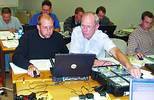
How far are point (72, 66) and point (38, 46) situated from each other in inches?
36.2

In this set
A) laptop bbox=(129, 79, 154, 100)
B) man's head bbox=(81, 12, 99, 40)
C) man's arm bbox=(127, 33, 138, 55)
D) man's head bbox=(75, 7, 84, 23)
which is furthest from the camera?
man's head bbox=(75, 7, 84, 23)

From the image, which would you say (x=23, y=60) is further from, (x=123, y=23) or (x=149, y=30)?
(x=123, y=23)

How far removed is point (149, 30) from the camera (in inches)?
147

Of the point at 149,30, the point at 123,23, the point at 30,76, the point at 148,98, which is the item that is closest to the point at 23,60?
the point at 30,76

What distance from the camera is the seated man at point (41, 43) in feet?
9.17

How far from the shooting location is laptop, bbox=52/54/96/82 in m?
2.17

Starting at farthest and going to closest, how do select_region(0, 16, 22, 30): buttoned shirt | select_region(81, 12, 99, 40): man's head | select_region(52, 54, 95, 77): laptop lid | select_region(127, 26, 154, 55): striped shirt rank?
select_region(0, 16, 22, 30): buttoned shirt < select_region(127, 26, 154, 55): striped shirt < select_region(81, 12, 99, 40): man's head < select_region(52, 54, 95, 77): laptop lid

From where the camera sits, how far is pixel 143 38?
363 cm

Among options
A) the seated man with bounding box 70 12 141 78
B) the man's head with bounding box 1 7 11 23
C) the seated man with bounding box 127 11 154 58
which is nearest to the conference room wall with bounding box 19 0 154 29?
the man's head with bounding box 1 7 11 23

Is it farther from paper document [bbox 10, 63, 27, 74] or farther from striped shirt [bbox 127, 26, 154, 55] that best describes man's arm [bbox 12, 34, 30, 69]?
striped shirt [bbox 127, 26, 154, 55]

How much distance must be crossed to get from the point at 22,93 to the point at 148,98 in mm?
964

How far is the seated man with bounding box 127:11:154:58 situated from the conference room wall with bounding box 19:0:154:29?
2.75 metres

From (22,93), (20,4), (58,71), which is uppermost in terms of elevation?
(20,4)

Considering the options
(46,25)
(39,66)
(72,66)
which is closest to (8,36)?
(46,25)
